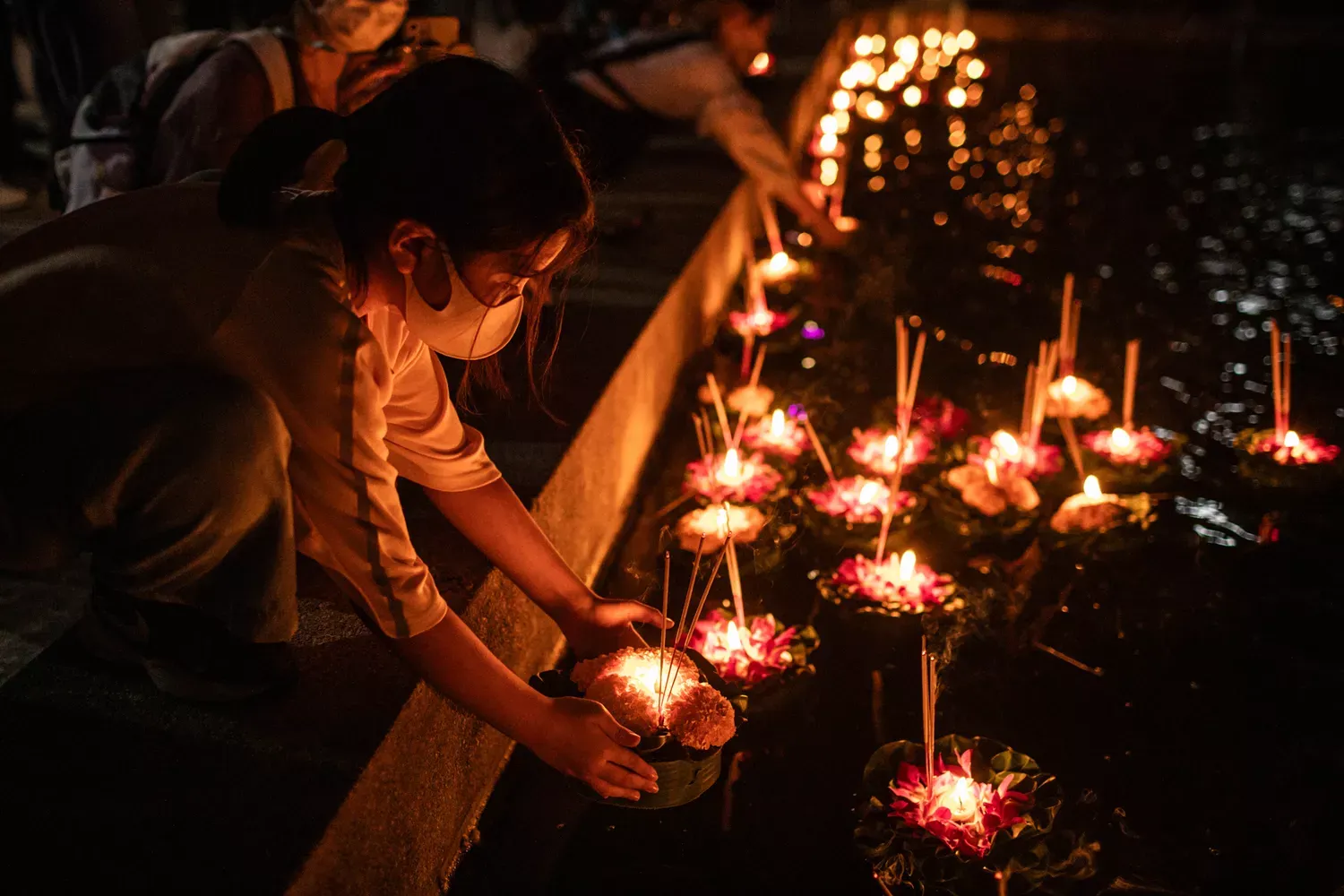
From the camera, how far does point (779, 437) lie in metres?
3.87

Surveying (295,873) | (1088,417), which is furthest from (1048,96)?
(295,873)

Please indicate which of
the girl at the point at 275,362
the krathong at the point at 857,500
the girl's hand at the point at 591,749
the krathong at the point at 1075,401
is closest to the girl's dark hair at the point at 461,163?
the girl at the point at 275,362

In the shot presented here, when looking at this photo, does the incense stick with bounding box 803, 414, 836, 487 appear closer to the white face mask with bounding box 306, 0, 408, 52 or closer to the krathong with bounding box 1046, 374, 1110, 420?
the krathong with bounding box 1046, 374, 1110, 420

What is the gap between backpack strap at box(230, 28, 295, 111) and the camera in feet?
11.5

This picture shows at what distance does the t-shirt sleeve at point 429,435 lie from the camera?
2400 mm

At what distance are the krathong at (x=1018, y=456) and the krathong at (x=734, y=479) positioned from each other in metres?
0.71

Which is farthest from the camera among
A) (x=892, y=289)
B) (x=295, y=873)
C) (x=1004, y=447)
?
(x=892, y=289)

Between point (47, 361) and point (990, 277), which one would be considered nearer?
point (47, 361)

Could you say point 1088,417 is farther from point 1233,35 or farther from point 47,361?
point 1233,35

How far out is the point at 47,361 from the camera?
207 cm

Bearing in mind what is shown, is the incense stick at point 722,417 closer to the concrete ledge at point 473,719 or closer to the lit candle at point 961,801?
the concrete ledge at point 473,719

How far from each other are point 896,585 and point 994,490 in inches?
21.8

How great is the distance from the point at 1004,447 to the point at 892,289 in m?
1.67

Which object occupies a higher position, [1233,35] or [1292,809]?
[1233,35]
